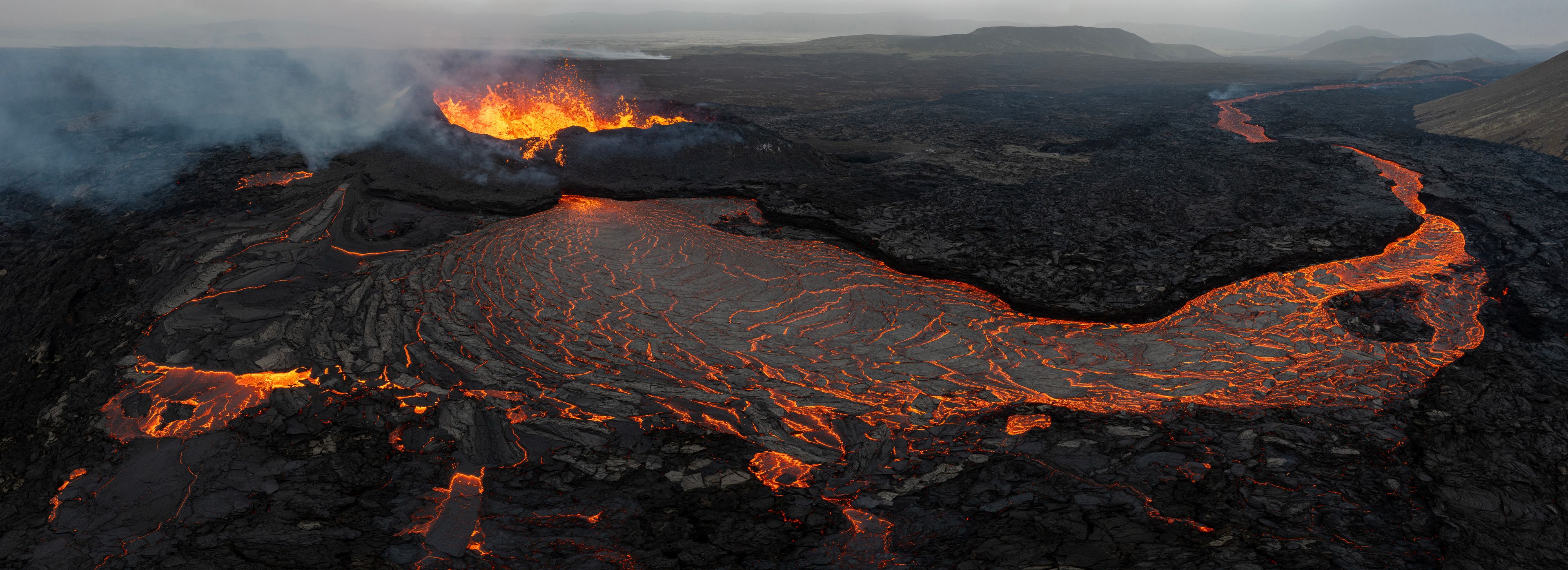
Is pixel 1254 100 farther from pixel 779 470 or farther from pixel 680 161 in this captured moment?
pixel 779 470

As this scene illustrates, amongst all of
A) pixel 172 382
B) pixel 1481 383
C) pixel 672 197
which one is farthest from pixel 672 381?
pixel 1481 383

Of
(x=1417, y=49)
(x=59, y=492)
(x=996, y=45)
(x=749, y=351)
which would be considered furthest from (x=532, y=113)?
(x=1417, y=49)

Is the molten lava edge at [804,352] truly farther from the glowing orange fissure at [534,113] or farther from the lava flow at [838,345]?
the glowing orange fissure at [534,113]

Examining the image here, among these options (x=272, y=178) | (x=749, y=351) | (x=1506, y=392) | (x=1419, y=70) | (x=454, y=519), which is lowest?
(x=454, y=519)

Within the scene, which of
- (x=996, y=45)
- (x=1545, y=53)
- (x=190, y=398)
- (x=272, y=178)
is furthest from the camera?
(x=1545, y=53)

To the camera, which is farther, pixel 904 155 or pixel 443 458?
pixel 904 155

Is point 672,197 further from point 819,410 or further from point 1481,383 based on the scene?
point 1481,383

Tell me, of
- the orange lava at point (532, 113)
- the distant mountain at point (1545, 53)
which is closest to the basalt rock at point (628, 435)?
the orange lava at point (532, 113)
